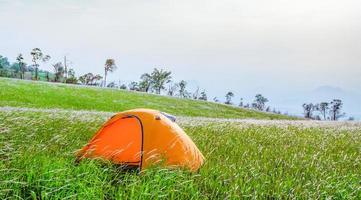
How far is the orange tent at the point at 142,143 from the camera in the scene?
33.7 ft

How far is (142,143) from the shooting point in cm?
1069

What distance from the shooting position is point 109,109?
4822 cm

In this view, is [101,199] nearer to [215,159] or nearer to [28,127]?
[215,159]

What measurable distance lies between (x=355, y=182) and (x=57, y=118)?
1279cm

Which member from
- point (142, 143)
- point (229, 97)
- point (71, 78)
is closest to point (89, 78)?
point (71, 78)

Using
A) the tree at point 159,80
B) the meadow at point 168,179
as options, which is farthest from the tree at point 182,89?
the meadow at point 168,179

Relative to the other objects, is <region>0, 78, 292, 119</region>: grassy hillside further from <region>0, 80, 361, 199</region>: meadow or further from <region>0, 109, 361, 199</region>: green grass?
<region>0, 109, 361, 199</region>: green grass

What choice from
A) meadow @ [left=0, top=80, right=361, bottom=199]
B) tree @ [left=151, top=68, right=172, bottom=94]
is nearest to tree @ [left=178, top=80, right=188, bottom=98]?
tree @ [left=151, top=68, right=172, bottom=94]

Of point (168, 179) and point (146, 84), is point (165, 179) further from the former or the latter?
point (146, 84)

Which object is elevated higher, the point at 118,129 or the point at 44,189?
the point at 118,129

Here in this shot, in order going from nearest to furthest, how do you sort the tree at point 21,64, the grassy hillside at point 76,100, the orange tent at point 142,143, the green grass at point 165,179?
the green grass at point 165,179
the orange tent at point 142,143
the grassy hillside at point 76,100
the tree at point 21,64

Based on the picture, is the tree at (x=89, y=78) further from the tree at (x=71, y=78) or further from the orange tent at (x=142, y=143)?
the orange tent at (x=142, y=143)

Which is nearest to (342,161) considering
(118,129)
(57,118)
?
(118,129)

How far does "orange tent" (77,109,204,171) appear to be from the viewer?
10278 mm
